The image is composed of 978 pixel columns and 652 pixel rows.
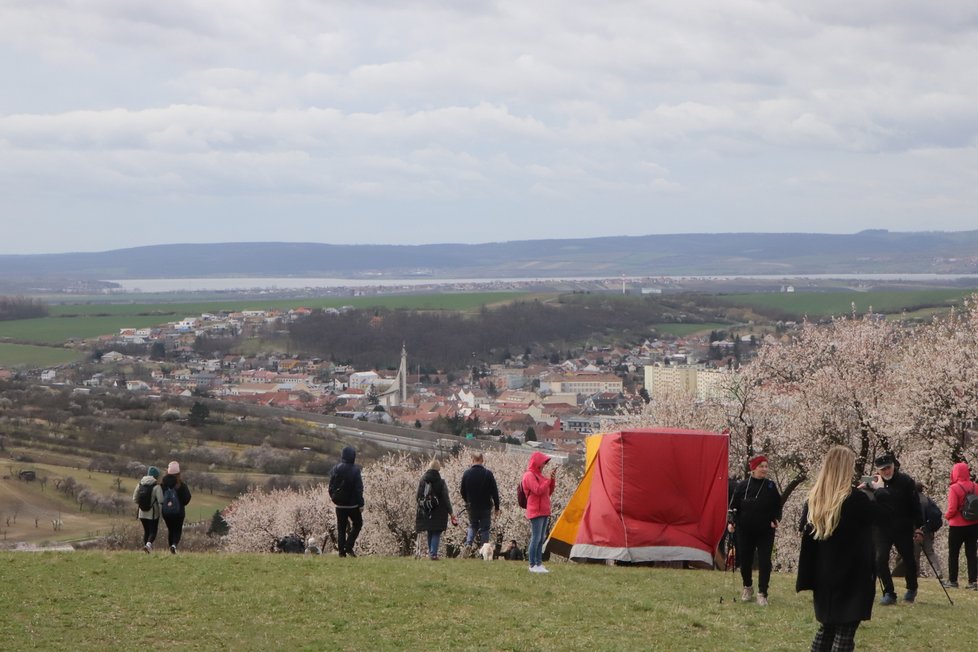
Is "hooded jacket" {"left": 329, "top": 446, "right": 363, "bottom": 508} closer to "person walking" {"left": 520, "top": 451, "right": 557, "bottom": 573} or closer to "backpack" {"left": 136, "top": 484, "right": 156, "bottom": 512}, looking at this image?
"person walking" {"left": 520, "top": 451, "right": 557, "bottom": 573}

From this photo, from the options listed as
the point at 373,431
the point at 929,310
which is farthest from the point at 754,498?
the point at 929,310

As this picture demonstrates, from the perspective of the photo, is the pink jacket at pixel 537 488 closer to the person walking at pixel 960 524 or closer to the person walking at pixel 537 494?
the person walking at pixel 537 494

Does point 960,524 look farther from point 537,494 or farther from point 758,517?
point 537,494

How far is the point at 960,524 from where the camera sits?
16656mm

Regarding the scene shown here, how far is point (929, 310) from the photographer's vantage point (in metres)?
120

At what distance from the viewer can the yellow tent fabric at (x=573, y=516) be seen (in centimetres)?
1917

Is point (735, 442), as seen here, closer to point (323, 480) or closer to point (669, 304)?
point (323, 480)

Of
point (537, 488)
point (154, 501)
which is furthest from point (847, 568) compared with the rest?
point (154, 501)

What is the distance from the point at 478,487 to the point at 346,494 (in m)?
1.90

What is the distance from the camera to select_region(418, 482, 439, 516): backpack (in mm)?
17094

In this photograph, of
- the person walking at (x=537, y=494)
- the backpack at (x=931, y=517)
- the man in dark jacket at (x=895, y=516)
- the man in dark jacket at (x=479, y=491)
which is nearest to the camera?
the man in dark jacket at (x=895, y=516)

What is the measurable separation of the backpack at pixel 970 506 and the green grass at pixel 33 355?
127 metres

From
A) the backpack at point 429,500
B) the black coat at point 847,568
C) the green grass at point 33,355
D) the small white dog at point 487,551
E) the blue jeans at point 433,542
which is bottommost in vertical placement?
the green grass at point 33,355

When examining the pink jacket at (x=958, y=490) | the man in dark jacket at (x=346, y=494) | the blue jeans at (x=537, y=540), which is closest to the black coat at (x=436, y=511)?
the man in dark jacket at (x=346, y=494)
